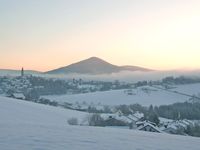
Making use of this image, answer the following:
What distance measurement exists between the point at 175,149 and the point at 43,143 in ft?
14.4

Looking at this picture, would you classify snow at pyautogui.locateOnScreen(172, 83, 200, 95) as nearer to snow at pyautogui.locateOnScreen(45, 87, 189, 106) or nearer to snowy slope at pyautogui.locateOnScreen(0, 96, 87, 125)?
snow at pyautogui.locateOnScreen(45, 87, 189, 106)

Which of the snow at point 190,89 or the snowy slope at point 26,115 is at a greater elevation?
the snow at point 190,89

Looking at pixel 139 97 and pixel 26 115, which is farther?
pixel 139 97

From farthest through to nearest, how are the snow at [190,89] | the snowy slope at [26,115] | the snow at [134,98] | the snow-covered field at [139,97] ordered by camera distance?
the snow at [190,89] → the snow-covered field at [139,97] → the snow at [134,98] → the snowy slope at [26,115]

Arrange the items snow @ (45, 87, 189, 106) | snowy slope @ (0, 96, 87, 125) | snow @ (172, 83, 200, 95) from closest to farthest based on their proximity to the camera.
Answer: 1. snowy slope @ (0, 96, 87, 125)
2. snow @ (45, 87, 189, 106)
3. snow @ (172, 83, 200, 95)

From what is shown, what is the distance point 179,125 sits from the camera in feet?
188

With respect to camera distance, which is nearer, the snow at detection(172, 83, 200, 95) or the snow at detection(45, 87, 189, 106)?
the snow at detection(45, 87, 189, 106)

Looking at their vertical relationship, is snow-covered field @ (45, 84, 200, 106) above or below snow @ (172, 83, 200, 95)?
below

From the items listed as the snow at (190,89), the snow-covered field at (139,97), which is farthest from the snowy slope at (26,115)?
the snow at (190,89)

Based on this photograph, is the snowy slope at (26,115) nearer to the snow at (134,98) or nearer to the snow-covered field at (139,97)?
the snow-covered field at (139,97)

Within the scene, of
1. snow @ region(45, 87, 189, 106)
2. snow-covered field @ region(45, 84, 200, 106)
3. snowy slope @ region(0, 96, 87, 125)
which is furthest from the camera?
snow-covered field @ region(45, 84, 200, 106)

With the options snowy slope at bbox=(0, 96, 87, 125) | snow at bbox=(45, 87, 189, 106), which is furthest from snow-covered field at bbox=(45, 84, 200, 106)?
snowy slope at bbox=(0, 96, 87, 125)

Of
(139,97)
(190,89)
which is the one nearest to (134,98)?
(139,97)

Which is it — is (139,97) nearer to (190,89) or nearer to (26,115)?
(190,89)
